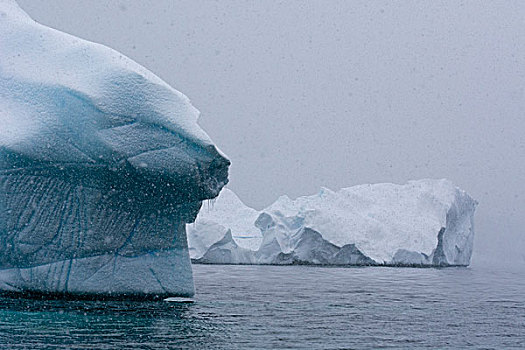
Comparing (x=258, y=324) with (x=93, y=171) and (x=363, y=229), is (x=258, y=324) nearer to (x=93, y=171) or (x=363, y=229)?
(x=93, y=171)

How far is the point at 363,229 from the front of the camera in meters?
24.5

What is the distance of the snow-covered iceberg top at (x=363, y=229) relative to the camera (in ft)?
78.5

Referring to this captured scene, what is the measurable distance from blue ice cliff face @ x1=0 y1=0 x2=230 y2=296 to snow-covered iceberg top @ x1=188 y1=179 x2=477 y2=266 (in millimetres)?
15865

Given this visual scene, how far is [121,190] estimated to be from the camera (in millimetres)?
7543

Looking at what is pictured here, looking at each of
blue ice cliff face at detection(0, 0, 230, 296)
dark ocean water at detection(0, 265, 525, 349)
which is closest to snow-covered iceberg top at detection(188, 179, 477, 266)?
dark ocean water at detection(0, 265, 525, 349)

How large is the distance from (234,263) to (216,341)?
805 inches

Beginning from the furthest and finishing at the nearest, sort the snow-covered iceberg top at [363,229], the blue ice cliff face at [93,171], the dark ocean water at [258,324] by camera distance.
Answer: the snow-covered iceberg top at [363,229], the blue ice cliff face at [93,171], the dark ocean water at [258,324]

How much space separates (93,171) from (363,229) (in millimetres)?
18346

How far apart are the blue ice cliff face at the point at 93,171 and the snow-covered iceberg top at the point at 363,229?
1586cm

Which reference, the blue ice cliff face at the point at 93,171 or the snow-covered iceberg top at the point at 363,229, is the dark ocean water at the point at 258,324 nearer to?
the blue ice cliff face at the point at 93,171

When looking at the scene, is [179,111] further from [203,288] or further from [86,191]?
→ [203,288]

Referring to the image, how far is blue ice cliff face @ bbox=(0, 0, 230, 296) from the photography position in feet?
23.4

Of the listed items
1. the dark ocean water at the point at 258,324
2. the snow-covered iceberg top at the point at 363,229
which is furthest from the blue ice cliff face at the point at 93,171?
the snow-covered iceberg top at the point at 363,229

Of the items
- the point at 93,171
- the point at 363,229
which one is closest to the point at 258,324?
the point at 93,171
